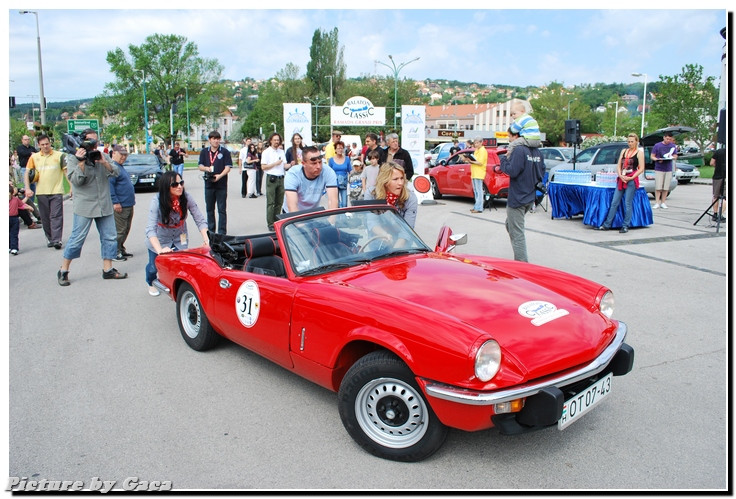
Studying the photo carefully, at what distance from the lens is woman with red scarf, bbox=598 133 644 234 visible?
10266mm

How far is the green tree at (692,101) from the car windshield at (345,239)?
1137 inches

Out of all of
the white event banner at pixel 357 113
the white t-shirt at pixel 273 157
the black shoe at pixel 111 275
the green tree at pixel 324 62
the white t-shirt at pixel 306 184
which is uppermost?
the green tree at pixel 324 62

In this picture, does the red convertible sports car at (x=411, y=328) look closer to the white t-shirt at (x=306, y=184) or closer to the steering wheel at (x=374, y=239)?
the steering wheel at (x=374, y=239)

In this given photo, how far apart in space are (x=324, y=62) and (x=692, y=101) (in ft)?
231

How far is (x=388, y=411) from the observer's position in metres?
3.15

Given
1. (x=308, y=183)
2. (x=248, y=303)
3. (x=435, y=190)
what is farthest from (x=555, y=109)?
(x=248, y=303)

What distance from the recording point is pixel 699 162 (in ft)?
86.1

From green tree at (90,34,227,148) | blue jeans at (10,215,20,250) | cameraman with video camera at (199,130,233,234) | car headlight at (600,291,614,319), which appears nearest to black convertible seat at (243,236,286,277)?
car headlight at (600,291,614,319)

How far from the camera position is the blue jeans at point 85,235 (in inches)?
282

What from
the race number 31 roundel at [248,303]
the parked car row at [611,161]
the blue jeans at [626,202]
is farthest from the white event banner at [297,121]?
the race number 31 roundel at [248,303]

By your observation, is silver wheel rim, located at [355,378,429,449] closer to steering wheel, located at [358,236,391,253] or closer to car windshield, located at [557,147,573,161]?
steering wheel, located at [358,236,391,253]

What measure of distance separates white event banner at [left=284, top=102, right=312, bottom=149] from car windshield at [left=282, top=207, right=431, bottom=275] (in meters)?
14.4

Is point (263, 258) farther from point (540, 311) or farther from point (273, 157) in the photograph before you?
point (273, 157)

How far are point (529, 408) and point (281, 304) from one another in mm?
1707
